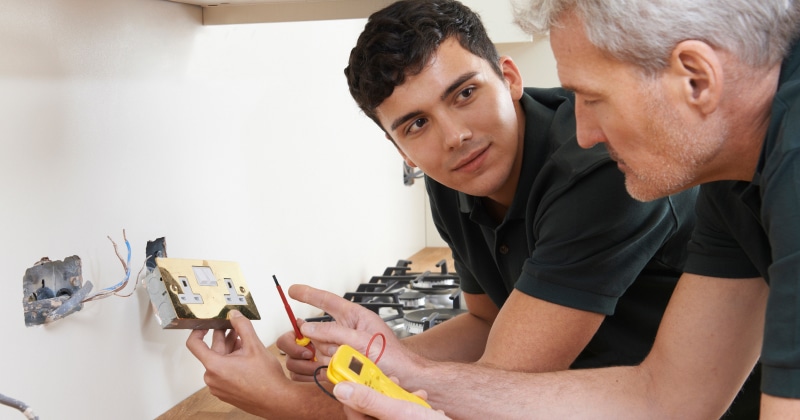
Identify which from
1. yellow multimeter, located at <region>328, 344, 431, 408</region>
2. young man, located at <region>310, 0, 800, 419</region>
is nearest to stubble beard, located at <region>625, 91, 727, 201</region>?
young man, located at <region>310, 0, 800, 419</region>

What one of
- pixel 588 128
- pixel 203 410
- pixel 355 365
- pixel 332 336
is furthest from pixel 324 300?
pixel 588 128

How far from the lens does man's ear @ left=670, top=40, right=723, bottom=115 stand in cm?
82

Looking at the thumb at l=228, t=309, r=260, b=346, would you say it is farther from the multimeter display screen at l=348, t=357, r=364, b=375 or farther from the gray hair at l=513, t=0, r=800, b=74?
the gray hair at l=513, t=0, r=800, b=74

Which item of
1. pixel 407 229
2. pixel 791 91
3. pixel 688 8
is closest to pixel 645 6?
pixel 688 8

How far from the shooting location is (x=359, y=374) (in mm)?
988

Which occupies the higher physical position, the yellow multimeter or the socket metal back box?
the socket metal back box

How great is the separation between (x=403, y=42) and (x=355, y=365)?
0.54m

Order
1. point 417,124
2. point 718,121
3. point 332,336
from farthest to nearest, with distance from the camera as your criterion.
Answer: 1. point 417,124
2. point 332,336
3. point 718,121

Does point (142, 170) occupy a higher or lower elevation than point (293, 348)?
higher

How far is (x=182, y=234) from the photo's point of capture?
4.90 feet

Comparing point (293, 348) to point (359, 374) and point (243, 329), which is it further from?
point (359, 374)

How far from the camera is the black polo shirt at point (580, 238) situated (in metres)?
1.21

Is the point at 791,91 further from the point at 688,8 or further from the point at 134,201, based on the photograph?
the point at 134,201

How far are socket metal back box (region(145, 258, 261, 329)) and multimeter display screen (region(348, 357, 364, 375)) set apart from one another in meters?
0.33
